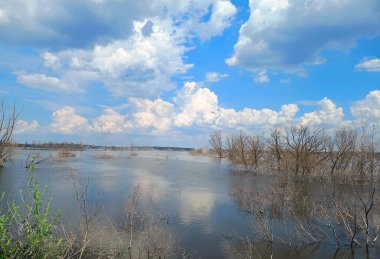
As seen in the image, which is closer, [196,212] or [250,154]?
[196,212]

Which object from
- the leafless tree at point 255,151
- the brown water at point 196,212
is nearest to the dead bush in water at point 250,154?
the leafless tree at point 255,151

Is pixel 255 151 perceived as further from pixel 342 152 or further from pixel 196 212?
pixel 196 212

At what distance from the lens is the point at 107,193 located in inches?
957

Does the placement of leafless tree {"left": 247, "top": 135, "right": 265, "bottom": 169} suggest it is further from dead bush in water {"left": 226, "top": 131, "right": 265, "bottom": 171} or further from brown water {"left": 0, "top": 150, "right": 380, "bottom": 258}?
brown water {"left": 0, "top": 150, "right": 380, "bottom": 258}

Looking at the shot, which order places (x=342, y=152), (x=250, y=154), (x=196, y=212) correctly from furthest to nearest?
(x=250, y=154) → (x=342, y=152) → (x=196, y=212)

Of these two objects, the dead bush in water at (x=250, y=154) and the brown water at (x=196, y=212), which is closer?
the brown water at (x=196, y=212)

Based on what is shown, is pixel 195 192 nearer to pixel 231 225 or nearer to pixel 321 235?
pixel 231 225

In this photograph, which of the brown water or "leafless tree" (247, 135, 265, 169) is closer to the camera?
the brown water

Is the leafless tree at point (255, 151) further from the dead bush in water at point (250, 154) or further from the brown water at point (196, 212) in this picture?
the brown water at point (196, 212)

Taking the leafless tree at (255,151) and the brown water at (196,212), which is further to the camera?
the leafless tree at (255,151)

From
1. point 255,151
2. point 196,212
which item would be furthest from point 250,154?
point 196,212

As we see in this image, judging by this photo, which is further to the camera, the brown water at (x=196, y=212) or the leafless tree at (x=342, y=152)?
the leafless tree at (x=342, y=152)

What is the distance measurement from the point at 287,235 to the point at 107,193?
1333 cm

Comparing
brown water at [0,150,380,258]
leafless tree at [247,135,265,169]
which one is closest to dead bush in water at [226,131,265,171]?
leafless tree at [247,135,265,169]
